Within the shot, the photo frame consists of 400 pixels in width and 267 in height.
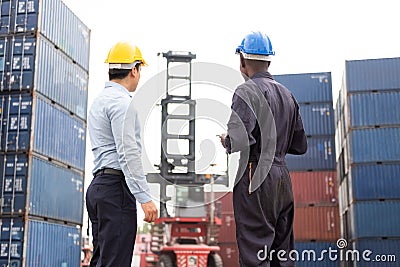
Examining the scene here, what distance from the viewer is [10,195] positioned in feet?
48.4


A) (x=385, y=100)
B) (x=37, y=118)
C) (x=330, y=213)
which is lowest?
(x=330, y=213)

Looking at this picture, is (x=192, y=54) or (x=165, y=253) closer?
(x=165, y=253)

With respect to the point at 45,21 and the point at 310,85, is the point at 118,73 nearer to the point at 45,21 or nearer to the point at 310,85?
the point at 45,21

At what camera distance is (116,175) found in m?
4.29

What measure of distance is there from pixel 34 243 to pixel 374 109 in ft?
38.8

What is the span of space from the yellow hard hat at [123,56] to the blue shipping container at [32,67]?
11.5 metres

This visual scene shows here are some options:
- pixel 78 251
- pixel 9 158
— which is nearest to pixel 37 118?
pixel 9 158

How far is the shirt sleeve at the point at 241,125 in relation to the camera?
3.91 meters

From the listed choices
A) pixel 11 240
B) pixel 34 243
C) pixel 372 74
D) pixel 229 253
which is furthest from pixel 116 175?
pixel 229 253

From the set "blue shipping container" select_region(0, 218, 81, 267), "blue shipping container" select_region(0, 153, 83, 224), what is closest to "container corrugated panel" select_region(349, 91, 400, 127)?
"blue shipping container" select_region(0, 153, 83, 224)

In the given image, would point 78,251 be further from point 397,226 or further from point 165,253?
point 397,226

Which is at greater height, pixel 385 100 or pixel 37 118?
pixel 385 100

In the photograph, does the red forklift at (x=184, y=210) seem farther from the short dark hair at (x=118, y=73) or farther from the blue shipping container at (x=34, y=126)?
the short dark hair at (x=118, y=73)

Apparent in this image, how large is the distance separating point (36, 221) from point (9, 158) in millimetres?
1840
